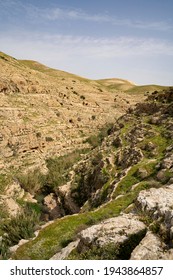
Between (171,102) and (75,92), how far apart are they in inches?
1216

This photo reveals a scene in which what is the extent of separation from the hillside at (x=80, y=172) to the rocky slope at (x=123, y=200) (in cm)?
4

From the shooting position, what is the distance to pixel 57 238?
1260 centimetres

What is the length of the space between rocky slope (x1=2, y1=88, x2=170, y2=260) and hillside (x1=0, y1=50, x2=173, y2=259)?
0.13 ft

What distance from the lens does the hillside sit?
9.85 m

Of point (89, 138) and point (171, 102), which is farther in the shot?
point (89, 138)

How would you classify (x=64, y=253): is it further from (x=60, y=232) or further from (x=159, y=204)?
(x=159, y=204)

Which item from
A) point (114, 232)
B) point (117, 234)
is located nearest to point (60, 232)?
point (114, 232)

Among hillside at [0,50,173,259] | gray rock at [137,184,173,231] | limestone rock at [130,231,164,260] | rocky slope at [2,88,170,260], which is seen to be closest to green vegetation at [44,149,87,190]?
hillside at [0,50,173,259]

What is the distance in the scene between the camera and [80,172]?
97.6 ft

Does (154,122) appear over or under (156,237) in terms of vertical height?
over
